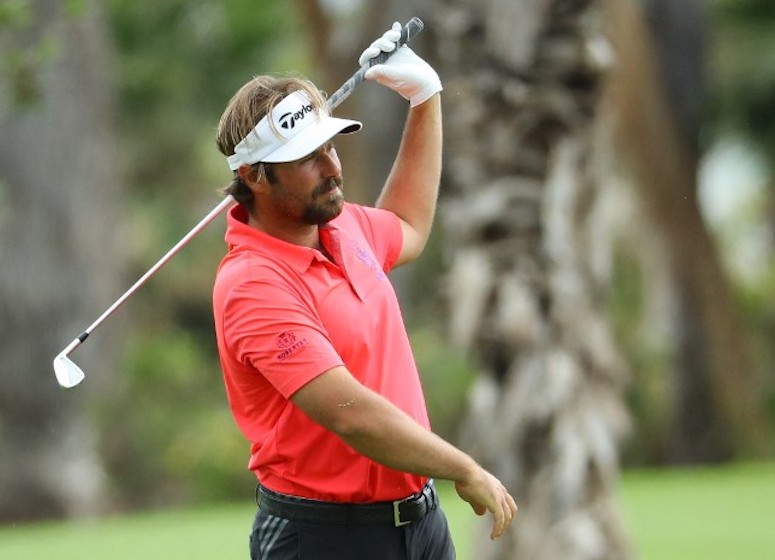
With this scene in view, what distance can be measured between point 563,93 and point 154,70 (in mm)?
17610

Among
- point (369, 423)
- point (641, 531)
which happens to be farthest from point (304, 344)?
point (641, 531)

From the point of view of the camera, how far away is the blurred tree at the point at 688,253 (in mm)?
15609

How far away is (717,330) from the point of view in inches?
690

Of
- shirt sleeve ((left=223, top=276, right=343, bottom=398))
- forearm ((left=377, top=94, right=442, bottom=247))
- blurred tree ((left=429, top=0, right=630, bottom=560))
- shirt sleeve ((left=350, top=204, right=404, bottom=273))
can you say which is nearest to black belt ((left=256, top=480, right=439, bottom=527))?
shirt sleeve ((left=223, top=276, right=343, bottom=398))

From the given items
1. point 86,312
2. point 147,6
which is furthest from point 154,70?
point 86,312

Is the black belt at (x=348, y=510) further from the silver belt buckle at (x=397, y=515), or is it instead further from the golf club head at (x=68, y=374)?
the golf club head at (x=68, y=374)

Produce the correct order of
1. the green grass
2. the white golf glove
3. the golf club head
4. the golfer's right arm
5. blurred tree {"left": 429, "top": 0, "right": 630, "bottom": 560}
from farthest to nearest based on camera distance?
1. the green grass
2. blurred tree {"left": 429, "top": 0, "right": 630, "bottom": 560}
3. the white golf glove
4. the golf club head
5. the golfer's right arm

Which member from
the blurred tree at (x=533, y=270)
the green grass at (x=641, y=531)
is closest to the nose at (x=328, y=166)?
the blurred tree at (x=533, y=270)

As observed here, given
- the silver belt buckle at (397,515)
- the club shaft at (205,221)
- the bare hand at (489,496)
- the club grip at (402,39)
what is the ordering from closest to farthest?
the bare hand at (489,496) < the silver belt buckle at (397,515) < the club shaft at (205,221) < the club grip at (402,39)

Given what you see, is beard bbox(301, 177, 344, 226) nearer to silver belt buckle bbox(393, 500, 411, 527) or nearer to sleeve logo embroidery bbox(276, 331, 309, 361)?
sleeve logo embroidery bbox(276, 331, 309, 361)

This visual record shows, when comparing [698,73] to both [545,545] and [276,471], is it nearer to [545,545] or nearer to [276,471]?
[545,545]

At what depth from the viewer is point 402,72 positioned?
5.50 meters

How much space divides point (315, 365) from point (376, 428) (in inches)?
8.9

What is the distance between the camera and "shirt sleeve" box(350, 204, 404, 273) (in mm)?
5312
